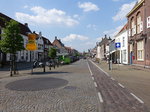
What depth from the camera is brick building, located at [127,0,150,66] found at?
20.7 metres

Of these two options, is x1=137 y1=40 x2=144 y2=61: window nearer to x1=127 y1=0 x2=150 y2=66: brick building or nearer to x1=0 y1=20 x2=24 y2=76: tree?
x1=127 y1=0 x2=150 y2=66: brick building

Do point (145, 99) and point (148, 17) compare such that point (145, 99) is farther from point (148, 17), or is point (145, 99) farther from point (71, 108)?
point (148, 17)

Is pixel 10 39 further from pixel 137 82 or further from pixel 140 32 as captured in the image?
pixel 140 32

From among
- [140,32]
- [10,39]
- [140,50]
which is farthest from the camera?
[140,50]

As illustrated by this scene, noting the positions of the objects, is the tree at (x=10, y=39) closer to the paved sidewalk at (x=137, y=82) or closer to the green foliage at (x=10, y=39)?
the green foliage at (x=10, y=39)

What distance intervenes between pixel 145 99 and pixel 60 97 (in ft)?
12.7

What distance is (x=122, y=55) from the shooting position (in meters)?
34.2

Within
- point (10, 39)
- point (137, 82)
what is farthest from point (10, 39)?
point (137, 82)

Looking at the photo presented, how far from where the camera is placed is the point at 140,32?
23219 mm

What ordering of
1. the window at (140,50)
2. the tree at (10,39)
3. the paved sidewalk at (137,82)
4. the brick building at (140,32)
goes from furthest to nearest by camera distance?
the window at (140,50) → the brick building at (140,32) → the tree at (10,39) → the paved sidewalk at (137,82)

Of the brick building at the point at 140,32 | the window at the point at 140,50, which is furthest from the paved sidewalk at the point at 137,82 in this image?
the window at the point at 140,50

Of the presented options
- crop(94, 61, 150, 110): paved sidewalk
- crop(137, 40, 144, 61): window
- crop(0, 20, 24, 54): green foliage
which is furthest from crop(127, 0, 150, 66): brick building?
crop(0, 20, 24, 54): green foliage

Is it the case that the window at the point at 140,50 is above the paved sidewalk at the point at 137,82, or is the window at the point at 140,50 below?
above

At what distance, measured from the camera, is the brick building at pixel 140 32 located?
20.7 meters
